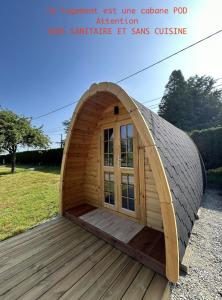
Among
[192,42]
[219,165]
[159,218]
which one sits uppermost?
[192,42]

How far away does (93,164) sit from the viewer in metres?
3.72

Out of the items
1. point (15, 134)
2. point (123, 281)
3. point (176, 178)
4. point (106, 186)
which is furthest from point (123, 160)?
point (15, 134)

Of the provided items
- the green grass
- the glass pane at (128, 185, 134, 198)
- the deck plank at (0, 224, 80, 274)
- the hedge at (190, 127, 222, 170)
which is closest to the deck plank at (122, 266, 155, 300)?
the glass pane at (128, 185, 134, 198)

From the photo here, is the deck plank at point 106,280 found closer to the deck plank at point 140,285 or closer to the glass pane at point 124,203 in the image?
the deck plank at point 140,285

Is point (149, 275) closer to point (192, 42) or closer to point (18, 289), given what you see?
point (18, 289)

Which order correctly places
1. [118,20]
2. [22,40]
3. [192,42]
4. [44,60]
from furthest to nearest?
[44,60] → [22,40] → [192,42] → [118,20]

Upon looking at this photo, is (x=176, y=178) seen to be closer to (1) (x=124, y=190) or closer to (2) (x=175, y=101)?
(1) (x=124, y=190)

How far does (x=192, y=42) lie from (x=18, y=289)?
6.57 m

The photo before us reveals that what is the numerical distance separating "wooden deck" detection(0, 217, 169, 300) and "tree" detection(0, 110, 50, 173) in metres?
11.8

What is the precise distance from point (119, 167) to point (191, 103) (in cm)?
2127

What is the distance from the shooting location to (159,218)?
240 cm

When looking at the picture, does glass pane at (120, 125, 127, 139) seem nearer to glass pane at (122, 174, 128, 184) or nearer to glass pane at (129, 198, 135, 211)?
glass pane at (122, 174, 128, 184)

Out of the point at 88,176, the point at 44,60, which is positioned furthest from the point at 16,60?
the point at 88,176

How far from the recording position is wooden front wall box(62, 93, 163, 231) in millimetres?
2572
